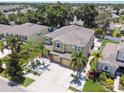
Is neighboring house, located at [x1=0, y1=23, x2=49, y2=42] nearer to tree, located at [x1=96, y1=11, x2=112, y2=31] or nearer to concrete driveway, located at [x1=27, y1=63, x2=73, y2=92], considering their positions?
concrete driveway, located at [x1=27, y1=63, x2=73, y2=92]

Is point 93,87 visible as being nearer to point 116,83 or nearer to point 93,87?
point 93,87

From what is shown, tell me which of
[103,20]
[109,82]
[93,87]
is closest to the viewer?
[93,87]

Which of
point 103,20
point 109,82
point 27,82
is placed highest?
point 103,20

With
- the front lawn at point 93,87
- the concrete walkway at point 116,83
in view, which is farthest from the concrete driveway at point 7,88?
the concrete walkway at point 116,83

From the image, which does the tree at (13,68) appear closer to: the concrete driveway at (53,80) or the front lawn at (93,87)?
the concrete driveway at (53,80)

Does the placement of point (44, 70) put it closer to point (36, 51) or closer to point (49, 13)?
point (36, 51)

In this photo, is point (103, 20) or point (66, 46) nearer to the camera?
point (66, 46)

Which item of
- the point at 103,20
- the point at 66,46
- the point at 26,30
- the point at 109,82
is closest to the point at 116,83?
the point at 109,82
